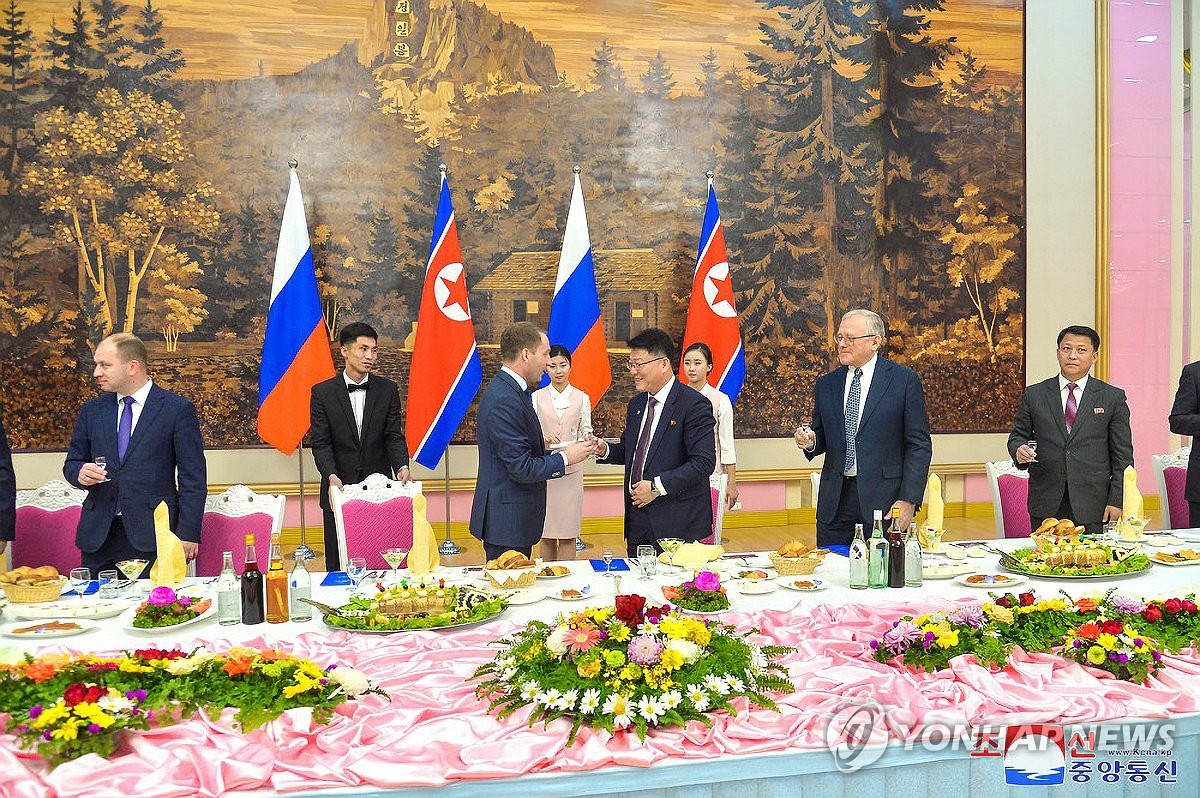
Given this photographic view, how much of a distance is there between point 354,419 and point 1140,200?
278 inches

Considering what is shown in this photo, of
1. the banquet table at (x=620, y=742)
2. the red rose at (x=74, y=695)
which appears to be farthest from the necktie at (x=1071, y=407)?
the red rose at (x=74, y=695)

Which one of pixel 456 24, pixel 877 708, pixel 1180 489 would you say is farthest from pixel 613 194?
pixel 877 708

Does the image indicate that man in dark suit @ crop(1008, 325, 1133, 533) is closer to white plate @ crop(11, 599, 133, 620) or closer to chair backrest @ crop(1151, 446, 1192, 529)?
chair backrest @ crop(1151, 446, 1192, 529)

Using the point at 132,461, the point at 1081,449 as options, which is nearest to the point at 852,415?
the point at 1081,449

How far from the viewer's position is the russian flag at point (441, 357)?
694cm

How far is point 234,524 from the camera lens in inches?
154

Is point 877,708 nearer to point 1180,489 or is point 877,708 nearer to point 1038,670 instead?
point 1038,670

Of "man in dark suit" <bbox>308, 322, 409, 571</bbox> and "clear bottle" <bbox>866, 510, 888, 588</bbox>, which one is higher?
"man in dark suit" <bbox>308, 322, 409, 571</bbox>

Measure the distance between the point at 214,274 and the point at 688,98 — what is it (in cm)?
396

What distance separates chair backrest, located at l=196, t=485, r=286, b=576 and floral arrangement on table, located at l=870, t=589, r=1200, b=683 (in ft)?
8.00

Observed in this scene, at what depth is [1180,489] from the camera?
493 cm

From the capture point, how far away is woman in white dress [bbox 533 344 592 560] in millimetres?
5680

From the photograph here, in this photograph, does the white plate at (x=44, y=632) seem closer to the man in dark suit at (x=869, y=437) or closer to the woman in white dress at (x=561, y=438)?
the man in dark suit at (x=869, y=437)

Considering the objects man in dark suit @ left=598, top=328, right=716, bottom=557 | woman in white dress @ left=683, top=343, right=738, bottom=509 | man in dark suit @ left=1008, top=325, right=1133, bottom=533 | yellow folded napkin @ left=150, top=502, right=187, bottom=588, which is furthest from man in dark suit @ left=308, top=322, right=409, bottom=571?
man in dark suit @ left=1008, top=325, right=1133, bottom=533
